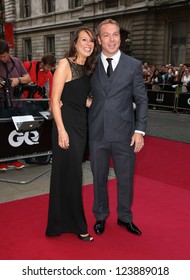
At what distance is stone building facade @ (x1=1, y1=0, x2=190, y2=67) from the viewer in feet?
58.4

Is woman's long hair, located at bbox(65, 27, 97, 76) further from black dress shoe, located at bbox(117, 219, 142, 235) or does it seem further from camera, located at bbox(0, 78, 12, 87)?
camera, located at bbox(0, 78, 12, 87)

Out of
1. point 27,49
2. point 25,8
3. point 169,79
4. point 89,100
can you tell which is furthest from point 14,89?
point 25,8

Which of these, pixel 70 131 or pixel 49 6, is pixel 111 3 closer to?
pixel 49 6

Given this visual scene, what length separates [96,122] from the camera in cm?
296

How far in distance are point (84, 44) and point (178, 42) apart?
665 inches

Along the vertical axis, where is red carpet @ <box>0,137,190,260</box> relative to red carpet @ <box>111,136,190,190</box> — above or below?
above

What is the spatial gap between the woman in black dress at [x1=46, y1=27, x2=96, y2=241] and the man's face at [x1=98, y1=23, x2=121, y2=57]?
0.12 meters

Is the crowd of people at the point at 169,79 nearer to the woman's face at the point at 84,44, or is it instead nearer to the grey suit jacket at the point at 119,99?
the grey suit jacket at the point at 119,99

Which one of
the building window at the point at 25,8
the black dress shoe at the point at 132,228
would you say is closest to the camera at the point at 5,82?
the black dress shoe at the point at 132,228

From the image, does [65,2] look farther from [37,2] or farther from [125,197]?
[125,197]

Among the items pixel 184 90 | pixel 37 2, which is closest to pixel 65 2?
pixel 37 2

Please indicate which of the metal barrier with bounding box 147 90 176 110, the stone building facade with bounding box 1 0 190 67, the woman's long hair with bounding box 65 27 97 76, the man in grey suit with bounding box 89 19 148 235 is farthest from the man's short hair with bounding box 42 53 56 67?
the stone building facade with bounding box 1 0 190 67

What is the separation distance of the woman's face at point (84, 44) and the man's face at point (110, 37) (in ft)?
0.51
